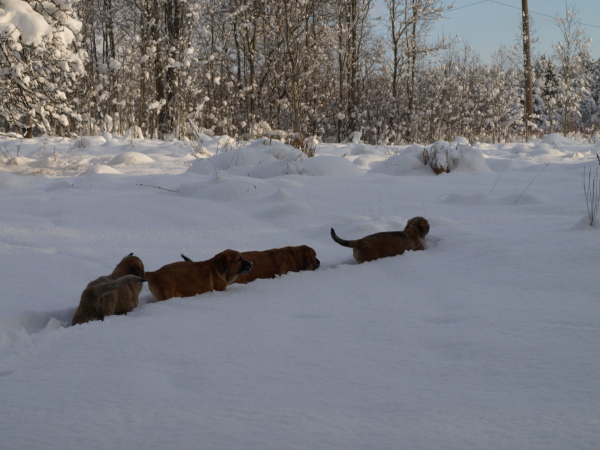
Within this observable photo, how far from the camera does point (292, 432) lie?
1.14 meters

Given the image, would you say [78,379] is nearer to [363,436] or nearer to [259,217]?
[363,436]

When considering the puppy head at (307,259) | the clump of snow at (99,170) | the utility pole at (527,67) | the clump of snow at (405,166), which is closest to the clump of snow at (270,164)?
the clump of snow at (405,166)

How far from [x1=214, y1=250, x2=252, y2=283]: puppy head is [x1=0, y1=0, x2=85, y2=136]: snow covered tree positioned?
191 inches

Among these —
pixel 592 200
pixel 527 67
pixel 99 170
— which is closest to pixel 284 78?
pixel 527 67

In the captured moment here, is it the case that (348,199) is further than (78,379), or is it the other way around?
(348,199)

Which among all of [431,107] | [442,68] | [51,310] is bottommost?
[51,310]

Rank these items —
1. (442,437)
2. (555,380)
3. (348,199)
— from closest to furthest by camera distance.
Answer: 1. (442,437)
2. (555,380)
3. (348,199)

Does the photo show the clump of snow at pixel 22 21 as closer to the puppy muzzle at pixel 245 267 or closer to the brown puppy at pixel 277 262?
the brown puppy at pixel 277 262

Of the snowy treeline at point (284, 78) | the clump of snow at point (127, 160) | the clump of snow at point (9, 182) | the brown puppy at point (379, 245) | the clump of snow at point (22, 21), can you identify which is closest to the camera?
the brown puppy at point (379, 245)

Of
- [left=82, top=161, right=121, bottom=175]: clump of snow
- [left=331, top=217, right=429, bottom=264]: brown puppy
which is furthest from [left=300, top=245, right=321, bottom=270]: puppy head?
[left=82, top=161, right=121, bottom=175]: clump of snow

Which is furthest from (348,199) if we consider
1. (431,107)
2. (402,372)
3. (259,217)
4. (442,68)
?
(442,68)

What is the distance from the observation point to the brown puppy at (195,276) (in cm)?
245

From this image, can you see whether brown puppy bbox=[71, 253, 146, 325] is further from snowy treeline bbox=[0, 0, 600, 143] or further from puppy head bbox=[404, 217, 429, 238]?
snowy treeline bbox=[0, 0, 600, 143]

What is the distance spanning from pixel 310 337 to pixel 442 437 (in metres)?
0.76
